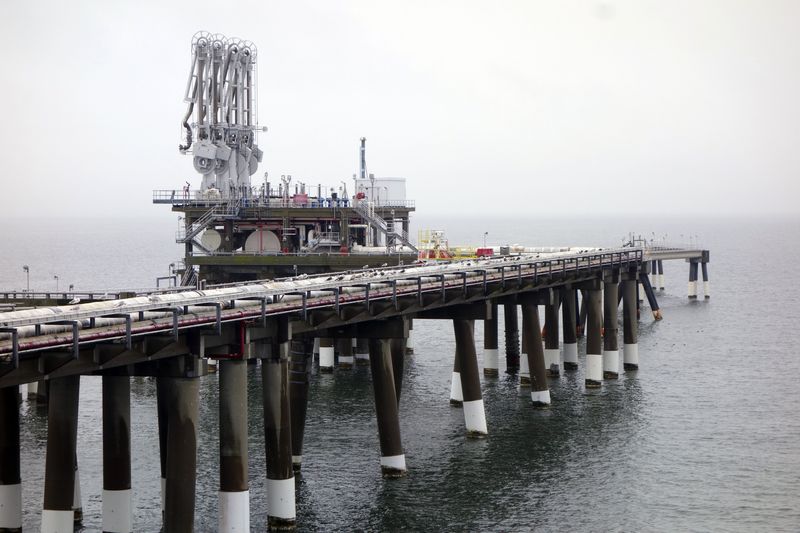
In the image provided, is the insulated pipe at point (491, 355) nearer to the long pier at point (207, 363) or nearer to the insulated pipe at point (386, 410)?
the long pier at point (207, 363)

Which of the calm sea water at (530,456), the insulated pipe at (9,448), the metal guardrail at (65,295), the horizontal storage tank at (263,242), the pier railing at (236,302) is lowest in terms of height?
the calm sea water at (530,456)

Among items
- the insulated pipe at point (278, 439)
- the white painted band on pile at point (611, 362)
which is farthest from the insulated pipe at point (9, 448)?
the white painted band on pile at point (611, 362)

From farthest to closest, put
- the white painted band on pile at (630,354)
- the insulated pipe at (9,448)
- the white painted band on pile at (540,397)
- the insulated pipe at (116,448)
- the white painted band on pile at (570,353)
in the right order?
1. the white painted band on pile at (630,354)
2. the white painted band on pile at (570,353)
3. the white painted band on pile at (540,397)
4. the insulated pipe at (116,448)
5. the insulated pipe at (9,448)

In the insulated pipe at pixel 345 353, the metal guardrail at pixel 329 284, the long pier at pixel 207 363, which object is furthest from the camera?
the insulated pipe at pixel 345 353

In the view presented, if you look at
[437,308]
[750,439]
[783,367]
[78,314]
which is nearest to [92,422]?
[437,308]

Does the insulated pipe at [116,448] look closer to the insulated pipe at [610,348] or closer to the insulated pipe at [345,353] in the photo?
the insulated pipe at [345,353]

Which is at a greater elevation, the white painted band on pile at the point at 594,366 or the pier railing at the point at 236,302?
the pier railing at the point at 236,302

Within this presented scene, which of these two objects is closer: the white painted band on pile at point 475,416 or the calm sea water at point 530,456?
the calm sea water at point 530,456
